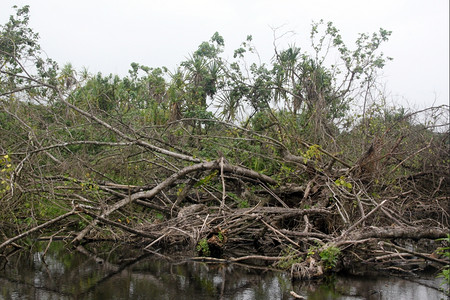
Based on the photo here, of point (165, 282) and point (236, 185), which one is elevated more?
point (236, 185)

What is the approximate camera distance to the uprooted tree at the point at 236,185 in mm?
7309

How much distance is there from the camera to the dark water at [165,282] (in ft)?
17.3

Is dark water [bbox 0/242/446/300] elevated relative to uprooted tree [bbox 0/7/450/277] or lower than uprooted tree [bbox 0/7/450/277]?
lower

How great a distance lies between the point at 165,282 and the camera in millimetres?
5891

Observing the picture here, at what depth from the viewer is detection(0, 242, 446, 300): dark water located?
528cm

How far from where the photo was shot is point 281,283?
19.6 feet

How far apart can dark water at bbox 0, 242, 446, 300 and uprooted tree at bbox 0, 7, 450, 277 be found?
0.41m

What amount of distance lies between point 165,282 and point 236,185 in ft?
13.7

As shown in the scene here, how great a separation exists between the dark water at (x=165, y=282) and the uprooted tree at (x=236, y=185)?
41 centimetres

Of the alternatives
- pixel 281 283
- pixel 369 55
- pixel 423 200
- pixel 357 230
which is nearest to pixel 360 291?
pixel 281 283

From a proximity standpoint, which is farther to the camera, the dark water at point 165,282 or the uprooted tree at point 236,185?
the uprooted tree at point 236,185

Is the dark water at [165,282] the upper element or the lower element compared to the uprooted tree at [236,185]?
lower

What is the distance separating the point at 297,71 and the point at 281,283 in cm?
1270

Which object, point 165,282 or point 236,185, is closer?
point 165,282
